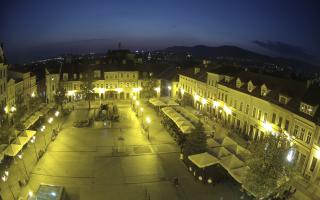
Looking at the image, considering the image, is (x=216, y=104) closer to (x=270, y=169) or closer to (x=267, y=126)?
(x=267, y=126)

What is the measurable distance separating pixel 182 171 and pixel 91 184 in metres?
9.75

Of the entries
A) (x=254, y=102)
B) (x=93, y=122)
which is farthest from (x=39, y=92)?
(x=254, y=102)

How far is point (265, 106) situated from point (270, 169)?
17.5 m

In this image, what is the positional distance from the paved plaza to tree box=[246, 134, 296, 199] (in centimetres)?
416

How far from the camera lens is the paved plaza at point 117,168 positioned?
24.5 m

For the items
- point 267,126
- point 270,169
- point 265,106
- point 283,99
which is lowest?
point 267,126

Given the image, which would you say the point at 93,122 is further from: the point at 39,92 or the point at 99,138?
the point at 39,92

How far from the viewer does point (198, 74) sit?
5672 cm

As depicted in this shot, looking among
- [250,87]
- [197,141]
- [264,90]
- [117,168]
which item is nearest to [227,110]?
[250,87]

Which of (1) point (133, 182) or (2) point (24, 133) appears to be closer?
(1) point (133, 182)

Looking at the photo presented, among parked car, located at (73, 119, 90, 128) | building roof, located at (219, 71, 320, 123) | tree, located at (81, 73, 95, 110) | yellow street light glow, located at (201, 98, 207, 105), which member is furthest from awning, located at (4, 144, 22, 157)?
yellow street light glow, located at (201, 98, 207, 105)

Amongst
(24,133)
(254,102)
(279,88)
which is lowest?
(24,133)

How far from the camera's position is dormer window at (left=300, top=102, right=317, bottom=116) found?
92.7ft

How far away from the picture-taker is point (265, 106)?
36219mm
